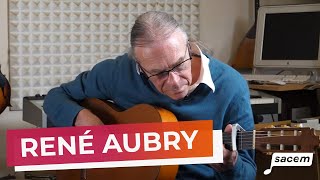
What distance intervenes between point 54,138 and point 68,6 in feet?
3.83

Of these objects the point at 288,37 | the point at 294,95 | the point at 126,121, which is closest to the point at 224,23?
the point at 288,37

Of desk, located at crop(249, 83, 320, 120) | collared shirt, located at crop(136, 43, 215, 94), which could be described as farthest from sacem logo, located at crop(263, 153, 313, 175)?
desk, located at crop(249, 83, 320, 120)

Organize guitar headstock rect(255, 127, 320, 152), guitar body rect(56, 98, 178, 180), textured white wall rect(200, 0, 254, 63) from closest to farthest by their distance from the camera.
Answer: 1. guitar headstock rect(255, 127, 320, 152)
2. guitar body rect(56, 98, 178, 180)
3. textured white wall rect(200, 0, 254, 63)

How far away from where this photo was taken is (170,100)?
1289 mm

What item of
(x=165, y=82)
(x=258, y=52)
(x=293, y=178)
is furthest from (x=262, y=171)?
(x=165, y=82)

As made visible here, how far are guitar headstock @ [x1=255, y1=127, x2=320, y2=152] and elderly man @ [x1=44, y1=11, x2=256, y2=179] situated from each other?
0.08m

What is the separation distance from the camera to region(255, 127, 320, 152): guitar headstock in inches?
43.9

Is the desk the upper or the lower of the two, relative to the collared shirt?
lower

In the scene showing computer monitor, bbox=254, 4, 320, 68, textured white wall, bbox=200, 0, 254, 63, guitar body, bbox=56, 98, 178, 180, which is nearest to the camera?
guitar body, bbox=56, 98, 178, 180

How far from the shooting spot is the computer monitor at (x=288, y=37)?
2.29m

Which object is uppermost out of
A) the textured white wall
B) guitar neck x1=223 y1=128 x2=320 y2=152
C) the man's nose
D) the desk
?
the textured white wall

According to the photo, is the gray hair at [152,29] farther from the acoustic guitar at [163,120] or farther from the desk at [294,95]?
the desk at [294,95]

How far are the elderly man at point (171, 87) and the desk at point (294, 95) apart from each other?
84 centimetres

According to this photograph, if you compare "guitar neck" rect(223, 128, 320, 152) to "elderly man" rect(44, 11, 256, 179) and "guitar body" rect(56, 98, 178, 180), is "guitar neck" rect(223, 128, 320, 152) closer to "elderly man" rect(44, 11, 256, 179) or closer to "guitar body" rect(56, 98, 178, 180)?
"elderly man" rect(44, 11, 256, 179)
